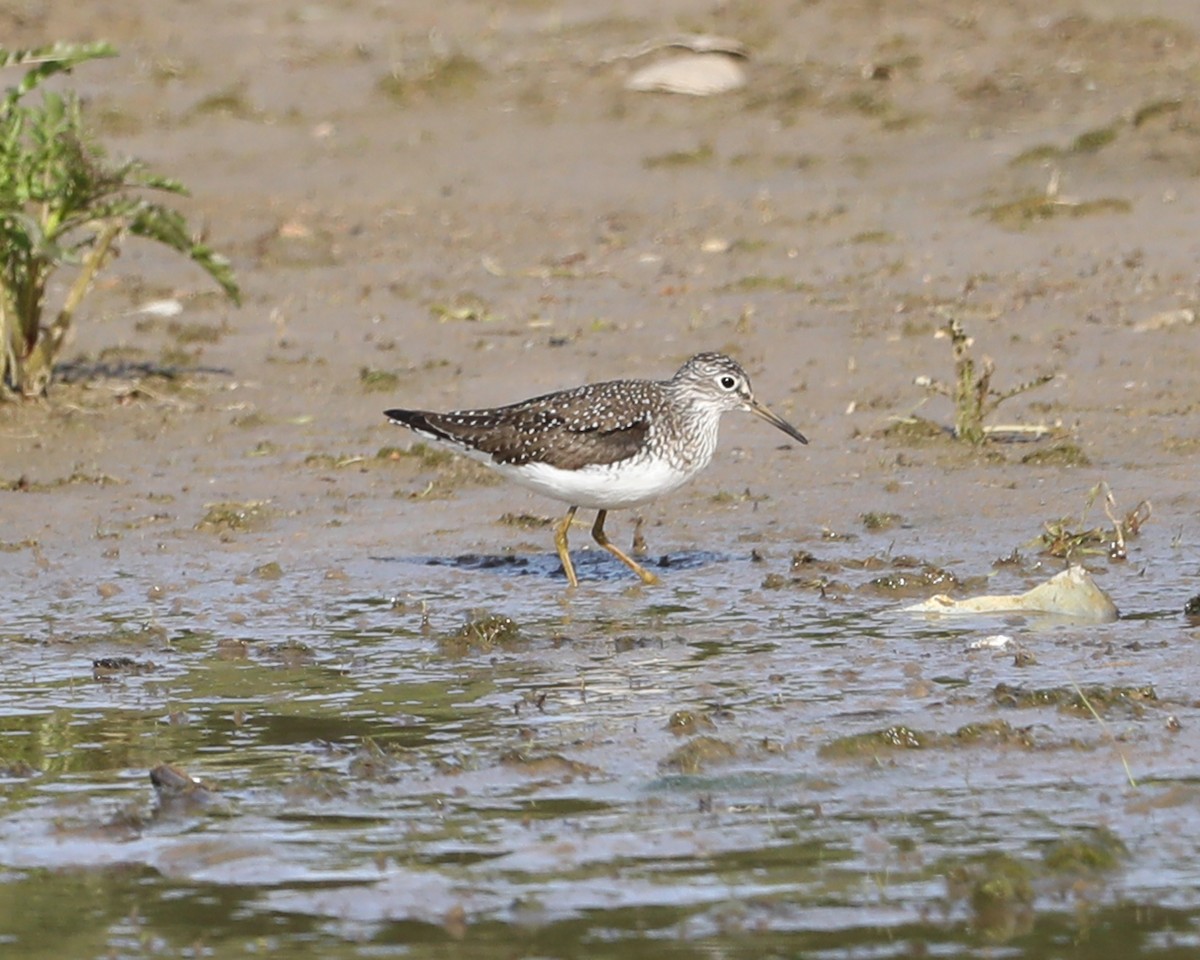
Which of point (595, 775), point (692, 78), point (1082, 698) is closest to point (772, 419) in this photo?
point (1082, 698)

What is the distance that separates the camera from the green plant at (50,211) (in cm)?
1099

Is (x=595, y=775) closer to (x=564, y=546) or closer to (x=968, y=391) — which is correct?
(x=564, y=546)

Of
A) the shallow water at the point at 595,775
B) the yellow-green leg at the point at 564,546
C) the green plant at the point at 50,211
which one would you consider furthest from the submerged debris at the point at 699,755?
the green plant at the point at 50,211

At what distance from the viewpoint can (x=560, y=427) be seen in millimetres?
10031

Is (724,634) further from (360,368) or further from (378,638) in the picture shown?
(360,368)

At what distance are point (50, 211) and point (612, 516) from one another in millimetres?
3357

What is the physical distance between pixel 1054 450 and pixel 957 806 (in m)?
4.96

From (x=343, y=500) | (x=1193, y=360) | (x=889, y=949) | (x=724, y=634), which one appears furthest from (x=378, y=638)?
(x=1193, y=360)

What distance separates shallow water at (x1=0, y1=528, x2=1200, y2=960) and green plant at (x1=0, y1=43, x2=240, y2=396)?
239 cm

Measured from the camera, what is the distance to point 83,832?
6625 mm

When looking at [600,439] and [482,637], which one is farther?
[600,439]

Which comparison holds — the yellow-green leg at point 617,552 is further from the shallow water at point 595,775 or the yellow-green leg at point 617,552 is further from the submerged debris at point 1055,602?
the submerged debris at point 1055,602

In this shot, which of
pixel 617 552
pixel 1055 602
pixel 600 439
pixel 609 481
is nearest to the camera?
pixel 1055 602

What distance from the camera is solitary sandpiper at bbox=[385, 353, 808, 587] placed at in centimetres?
985
